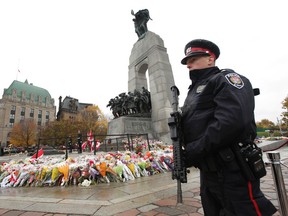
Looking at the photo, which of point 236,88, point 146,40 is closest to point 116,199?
point 236,88

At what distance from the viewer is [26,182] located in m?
4.62

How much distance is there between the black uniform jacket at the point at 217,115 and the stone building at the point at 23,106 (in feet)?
194

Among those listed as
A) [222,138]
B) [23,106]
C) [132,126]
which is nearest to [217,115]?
[222,138]

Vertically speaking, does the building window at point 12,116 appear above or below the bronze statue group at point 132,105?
above

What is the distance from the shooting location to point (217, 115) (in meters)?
1.23

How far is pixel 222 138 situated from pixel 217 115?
165 millimetres

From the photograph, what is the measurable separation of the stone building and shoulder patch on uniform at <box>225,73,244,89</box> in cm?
5935

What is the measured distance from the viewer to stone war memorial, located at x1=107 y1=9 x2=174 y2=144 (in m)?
12.1

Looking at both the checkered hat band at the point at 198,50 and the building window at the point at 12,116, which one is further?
the building window at the point at 12,116

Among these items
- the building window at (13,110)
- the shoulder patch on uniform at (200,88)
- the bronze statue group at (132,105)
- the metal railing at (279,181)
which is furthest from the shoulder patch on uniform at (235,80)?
the building window at (13,110)

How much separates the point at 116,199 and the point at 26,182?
3.23 meters

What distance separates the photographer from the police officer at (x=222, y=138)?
116 cm

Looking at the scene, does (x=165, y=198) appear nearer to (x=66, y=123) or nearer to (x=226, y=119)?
(x=226, y=119)

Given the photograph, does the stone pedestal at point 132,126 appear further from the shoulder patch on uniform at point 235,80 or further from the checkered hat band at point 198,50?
the shoulder patch on uniform at point 235,80
